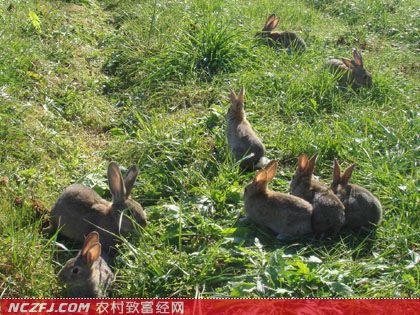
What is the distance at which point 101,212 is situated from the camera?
166 inches

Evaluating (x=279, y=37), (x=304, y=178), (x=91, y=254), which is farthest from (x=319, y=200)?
(x=279, y=37)

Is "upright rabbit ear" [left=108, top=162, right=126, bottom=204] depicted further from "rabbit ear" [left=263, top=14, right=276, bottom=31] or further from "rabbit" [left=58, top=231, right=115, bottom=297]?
"rabbit ear" [left=263, top=14, right=276, bottom=31]

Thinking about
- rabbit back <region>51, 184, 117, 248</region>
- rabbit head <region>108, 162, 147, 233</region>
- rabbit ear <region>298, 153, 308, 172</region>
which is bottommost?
rabbit back <region>51, 184, 117, 248</region>

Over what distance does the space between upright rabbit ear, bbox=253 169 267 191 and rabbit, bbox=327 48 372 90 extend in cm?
238

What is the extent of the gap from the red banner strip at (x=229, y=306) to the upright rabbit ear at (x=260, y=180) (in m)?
1.04

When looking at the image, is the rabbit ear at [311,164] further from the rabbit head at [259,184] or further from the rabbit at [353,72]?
the rabbit at [353,72]

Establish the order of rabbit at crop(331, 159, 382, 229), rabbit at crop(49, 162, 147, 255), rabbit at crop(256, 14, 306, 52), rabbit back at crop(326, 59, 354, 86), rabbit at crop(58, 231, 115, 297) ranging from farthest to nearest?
rabbit at crop(256, 14, 306, 52), rabbit back at crop(326, 59, 354, 86), rabbit at crop(331, 159, 382, 229), rabbit at crop(49, 162, 147, 255), rabbit at crop(58, 231, 115, 297)

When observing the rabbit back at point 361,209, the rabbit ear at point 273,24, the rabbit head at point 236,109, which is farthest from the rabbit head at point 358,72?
the rabbit back at point 361,209

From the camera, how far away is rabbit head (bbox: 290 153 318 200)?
4.46 m

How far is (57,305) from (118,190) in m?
0.99

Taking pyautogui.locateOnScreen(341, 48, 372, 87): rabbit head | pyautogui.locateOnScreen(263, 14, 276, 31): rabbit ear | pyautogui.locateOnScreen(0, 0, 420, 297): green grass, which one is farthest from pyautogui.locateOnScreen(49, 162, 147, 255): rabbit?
pyautogui.locateOnScreen(263, 14, 276, 31): rabbit ear

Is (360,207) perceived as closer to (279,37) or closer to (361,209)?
(361,209)

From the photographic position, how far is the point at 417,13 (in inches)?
366

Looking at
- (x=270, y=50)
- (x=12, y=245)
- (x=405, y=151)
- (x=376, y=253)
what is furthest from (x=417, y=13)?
(x=12, y=245)
